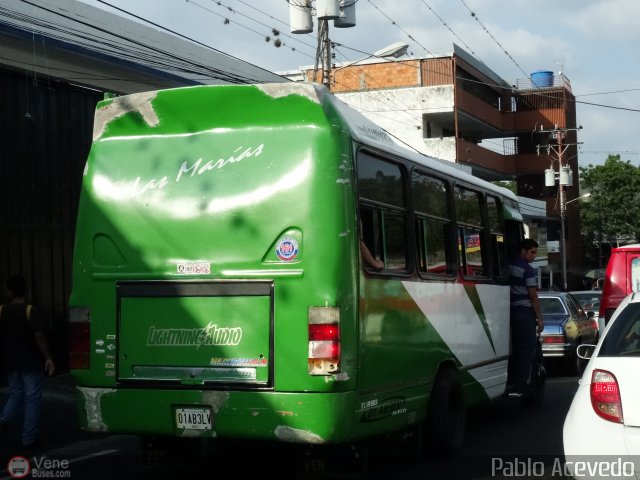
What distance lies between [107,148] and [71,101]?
376 inches

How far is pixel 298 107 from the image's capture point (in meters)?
7.82

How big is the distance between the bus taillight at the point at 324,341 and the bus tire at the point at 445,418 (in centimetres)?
228

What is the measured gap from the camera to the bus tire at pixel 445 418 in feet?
30.7

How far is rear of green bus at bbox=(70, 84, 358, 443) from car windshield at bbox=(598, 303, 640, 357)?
6.02 ft

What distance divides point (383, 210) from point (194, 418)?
7.63ft

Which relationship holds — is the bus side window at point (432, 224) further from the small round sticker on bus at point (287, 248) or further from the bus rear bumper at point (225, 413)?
the bus rear bumper at point (225, 413)

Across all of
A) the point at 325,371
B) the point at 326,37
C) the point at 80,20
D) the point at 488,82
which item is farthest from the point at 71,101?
the point at 488,82

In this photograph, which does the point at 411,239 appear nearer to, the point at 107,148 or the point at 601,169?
the point at 107,148

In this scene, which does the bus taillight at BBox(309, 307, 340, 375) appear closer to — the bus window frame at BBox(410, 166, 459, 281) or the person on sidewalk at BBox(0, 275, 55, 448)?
the bus window frame at BBox(410, 166, 459, 281)

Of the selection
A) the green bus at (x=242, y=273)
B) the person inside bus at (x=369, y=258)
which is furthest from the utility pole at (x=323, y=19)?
the person inside bus at (x=369, y=258)

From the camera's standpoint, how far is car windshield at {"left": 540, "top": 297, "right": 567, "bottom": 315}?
733 inches

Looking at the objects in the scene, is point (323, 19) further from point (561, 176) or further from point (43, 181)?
point (561, 176)

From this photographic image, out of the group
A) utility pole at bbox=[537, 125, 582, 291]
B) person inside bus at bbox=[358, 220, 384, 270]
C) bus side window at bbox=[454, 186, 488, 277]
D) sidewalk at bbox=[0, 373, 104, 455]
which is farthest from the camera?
utility pole at bbox=[537, 125, 582, 291]

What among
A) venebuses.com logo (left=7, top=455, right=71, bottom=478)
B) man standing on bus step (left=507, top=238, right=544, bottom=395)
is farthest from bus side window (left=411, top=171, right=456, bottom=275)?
venebuses.com logo (left=7, top=455, right=71, bottom=478)
